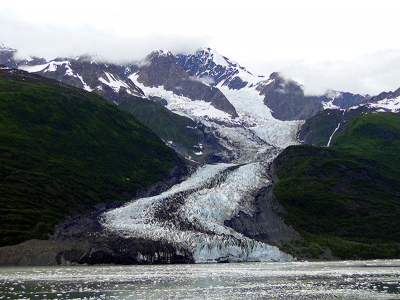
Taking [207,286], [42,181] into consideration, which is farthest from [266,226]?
[207,286]

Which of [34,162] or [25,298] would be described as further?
[34,162]

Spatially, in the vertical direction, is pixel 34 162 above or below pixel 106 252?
above

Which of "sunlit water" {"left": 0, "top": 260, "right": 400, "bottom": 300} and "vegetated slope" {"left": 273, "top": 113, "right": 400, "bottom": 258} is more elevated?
"vegetated slope" {"left": 273, "top": 113, "right": 400, "bottom": 258}

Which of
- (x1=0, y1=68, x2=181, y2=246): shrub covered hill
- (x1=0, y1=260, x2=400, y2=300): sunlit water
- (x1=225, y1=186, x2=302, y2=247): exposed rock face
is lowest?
(x1=0, y1=260, x2=400, y2=300): sunlit water

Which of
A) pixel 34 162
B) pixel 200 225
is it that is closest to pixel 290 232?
pixel 200 225

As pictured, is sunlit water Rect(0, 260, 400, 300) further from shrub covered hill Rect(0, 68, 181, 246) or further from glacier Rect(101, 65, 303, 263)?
shrub covered hill Rect(0, 68, 181, 246)

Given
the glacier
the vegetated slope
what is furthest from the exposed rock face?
the vegetated slope

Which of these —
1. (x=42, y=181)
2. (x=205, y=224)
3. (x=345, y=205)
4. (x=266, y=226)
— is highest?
(x=42, y=181)

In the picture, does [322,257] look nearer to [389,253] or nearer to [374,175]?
[389,253]

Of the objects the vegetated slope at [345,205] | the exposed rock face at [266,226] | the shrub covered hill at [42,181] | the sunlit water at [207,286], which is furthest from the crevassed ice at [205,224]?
the sunlit water at [207,286]

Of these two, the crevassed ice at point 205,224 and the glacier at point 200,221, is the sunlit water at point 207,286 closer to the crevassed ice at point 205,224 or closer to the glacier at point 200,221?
the crevassed ice at point 205,224

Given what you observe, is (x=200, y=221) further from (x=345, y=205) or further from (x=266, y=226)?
(x=345, y=205)
